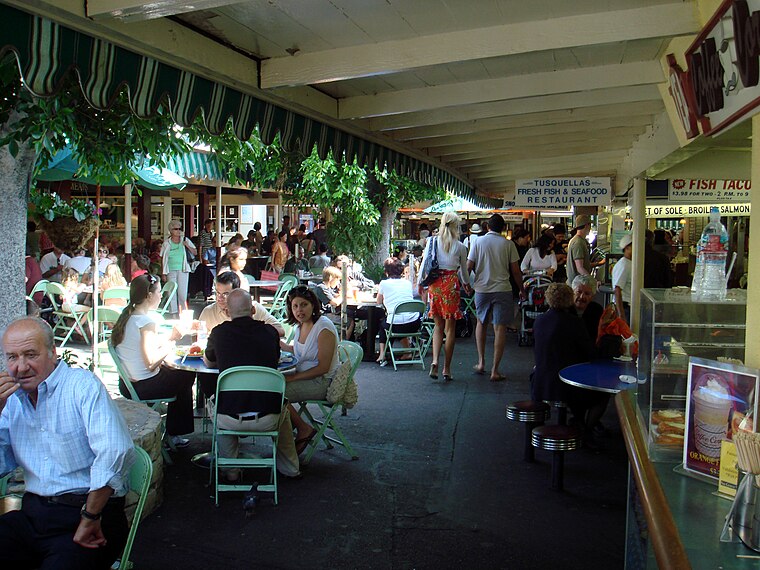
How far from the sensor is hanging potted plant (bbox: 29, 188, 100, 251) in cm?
961

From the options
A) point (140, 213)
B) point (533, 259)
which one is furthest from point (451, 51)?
point (140, 213)

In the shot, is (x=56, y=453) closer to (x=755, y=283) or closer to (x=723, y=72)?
(x=755, y=283)

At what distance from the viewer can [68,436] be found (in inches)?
122

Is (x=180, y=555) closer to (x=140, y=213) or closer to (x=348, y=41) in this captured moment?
(x=348, y=41)

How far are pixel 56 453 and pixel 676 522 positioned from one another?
2306 millimetres

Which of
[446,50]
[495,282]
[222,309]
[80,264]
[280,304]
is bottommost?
[280,304]

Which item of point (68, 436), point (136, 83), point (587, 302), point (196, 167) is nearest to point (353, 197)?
point (196, 167)

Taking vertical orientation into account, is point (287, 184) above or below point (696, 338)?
above

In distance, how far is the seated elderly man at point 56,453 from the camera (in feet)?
10.00

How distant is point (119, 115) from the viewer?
5691 millimetres

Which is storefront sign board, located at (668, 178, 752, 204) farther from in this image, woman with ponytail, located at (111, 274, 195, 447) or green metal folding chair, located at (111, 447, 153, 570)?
green metal folding chair, located at (111, 447, 153, 570)

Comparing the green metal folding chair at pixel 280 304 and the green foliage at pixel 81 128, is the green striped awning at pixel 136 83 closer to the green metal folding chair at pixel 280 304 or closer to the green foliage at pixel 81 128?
the green foliage at pixel 81 128

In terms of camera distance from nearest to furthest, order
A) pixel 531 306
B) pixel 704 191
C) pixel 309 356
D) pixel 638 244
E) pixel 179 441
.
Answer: pixel 309 356
pixel 179 441
pixel 638 244
pixel 704 191
pixel 531 306

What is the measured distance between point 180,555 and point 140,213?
547 inches
